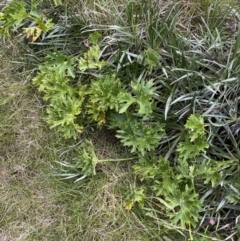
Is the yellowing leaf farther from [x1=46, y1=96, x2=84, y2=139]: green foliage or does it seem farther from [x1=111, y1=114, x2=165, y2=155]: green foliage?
[x1=111, y1=114, x2=165, y2=155]: green foliage

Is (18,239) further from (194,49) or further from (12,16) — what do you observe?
(194,49)

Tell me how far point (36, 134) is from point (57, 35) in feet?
1.72

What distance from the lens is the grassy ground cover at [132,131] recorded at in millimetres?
2236

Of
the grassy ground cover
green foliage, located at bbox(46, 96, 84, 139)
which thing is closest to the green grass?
the grassy ground cover

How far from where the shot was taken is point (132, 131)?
228 cm

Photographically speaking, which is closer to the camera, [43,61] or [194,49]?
[194,49]

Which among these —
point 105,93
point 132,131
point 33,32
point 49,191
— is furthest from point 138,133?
point 33,32

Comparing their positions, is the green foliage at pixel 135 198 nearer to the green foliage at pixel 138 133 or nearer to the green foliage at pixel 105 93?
the green foliage at pixel 138 133

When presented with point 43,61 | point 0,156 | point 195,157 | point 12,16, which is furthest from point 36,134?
point 195,157

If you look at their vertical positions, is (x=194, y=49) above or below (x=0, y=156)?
above

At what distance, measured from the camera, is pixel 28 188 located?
8.01ft

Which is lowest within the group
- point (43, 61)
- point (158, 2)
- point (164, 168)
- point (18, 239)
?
point (18, 239)

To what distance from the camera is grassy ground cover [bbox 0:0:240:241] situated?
224 cm

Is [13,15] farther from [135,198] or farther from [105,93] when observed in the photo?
[135,198]
